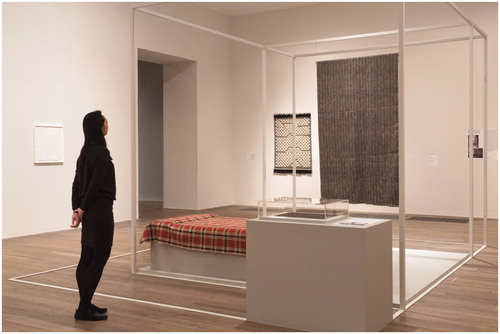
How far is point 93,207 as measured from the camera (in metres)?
3.69

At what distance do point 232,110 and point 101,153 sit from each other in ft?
26.4

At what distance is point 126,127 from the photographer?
9172mm

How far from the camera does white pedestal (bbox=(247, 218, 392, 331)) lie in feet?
10.8

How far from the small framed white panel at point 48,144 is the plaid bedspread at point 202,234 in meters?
3.29

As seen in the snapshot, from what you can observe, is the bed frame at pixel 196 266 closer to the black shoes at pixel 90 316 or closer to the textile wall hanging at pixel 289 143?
the black shoes at pixel 90 316

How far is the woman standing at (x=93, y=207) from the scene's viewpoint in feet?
12.1

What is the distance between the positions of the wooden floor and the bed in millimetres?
190

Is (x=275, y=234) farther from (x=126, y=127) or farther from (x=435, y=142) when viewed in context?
(x=435, y=142)

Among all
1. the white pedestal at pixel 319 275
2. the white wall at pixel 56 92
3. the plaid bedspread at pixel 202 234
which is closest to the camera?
the white pedestal at pixel 319 275

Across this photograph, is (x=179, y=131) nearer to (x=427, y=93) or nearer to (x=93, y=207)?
(x=427, y=93)

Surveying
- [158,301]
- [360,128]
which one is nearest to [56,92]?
[360,128]

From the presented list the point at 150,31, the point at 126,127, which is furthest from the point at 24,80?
the point at 150,31

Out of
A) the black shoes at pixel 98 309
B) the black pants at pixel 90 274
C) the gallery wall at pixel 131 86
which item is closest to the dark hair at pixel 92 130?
the black pants at pixel 90 274

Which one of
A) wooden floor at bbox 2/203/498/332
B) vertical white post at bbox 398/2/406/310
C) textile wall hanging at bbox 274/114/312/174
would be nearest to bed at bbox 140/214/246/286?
wooden floor at bbox 2/203/498/332
